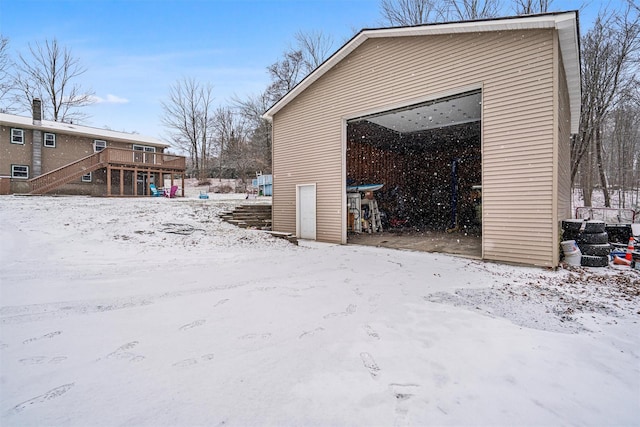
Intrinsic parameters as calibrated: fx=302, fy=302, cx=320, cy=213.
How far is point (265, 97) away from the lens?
24312 mm

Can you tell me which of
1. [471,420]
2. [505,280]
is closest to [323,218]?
[505,280]

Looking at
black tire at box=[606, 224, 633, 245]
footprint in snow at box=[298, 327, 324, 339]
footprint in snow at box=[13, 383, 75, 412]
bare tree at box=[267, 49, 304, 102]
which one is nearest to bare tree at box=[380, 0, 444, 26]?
bare tree at box=[267, 49, 304, 102]

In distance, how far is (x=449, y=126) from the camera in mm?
11219

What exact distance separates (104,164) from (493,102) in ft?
58.4

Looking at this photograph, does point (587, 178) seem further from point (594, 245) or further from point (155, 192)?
point (155, 192)

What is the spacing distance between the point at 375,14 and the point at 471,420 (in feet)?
69.7

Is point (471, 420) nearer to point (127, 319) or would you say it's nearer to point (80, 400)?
point (80, 400)

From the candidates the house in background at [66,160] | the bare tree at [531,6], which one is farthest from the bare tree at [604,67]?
the house in background at [66,160]

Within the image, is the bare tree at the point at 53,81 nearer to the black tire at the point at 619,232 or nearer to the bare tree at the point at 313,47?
the bare tree at the point at 313,47

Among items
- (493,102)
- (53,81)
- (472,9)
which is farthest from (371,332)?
(53,81)

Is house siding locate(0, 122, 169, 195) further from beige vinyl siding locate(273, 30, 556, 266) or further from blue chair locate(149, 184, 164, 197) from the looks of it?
beige vinyl siding locate(273, 30, 556, 266)

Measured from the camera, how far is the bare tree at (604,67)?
13.7m

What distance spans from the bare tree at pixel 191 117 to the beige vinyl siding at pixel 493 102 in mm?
22358

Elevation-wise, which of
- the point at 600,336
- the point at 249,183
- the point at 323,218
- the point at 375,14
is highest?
the point at 375,14
